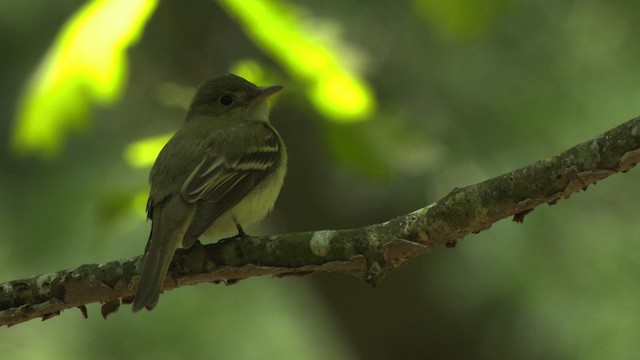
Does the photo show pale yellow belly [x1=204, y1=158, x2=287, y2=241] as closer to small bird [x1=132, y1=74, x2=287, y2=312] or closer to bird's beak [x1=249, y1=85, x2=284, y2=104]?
small bird [x1=132, y1=74, x2=287, y2=312]

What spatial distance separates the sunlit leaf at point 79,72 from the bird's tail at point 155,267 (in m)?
0.56

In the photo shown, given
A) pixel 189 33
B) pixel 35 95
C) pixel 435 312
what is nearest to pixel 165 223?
pixel 35 95

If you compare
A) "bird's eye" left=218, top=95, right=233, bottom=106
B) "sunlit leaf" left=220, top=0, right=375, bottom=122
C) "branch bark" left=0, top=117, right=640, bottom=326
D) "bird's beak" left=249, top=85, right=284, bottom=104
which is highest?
"bird's eye" left=218, top=95, right=233, bottom=106

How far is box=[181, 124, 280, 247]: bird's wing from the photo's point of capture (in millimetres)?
4395

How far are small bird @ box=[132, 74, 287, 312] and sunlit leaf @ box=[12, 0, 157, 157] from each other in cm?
64

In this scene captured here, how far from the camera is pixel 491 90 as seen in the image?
6504 mm

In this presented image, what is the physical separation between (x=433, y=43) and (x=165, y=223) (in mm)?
2961

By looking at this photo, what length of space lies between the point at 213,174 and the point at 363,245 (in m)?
1.21

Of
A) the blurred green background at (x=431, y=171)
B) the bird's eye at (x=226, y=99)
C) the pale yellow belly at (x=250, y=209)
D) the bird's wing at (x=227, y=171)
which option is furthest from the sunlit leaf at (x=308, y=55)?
the blurred green background at (x=431, y=171)

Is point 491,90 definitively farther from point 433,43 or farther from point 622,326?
point 622,326

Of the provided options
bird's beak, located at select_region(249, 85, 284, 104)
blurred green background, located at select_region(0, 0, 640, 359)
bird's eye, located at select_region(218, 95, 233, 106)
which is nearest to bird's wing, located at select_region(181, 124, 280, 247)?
bird's beak, located at select_region(249, 85, 284, 104)

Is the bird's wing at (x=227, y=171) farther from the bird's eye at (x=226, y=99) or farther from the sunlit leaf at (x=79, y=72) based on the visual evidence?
the sunlit leaf at (x=79, y=72)

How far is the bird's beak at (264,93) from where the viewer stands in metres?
4.78

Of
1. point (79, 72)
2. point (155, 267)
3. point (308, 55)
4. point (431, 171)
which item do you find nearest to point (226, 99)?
point (431, 171)
